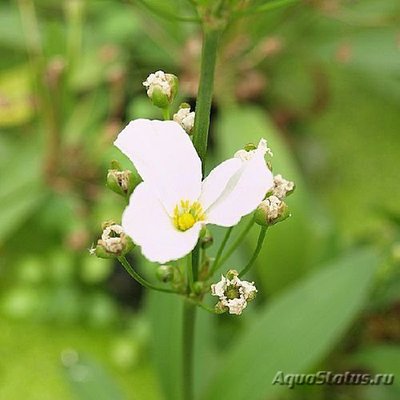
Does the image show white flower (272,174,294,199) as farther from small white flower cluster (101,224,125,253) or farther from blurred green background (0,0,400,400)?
blurred green background (0,0,400,400)

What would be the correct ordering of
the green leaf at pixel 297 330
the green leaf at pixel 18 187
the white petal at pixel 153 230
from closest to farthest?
the white petal at pixel 153 230, the green leaf at pixel 297 330, the green leaf at pixel 18 187

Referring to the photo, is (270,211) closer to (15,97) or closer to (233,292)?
(233,292)

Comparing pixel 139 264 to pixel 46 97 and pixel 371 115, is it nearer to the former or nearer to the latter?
pixel 46 97

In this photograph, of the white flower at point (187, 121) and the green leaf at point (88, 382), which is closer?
the white flower at point (187, 121)

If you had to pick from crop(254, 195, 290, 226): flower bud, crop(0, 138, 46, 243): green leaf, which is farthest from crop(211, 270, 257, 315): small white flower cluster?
crop(0, 138, 46, 243): green leaf

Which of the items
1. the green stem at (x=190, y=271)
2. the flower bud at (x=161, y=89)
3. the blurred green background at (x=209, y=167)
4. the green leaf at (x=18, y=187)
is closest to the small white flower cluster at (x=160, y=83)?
the flower bud at (x=161, y=89)

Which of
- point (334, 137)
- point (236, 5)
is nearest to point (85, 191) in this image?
point (334, 137)

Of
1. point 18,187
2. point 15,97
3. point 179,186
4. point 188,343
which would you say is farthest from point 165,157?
point 15,97

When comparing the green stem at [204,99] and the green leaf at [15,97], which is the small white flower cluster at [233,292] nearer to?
the green stem at [204,99]
